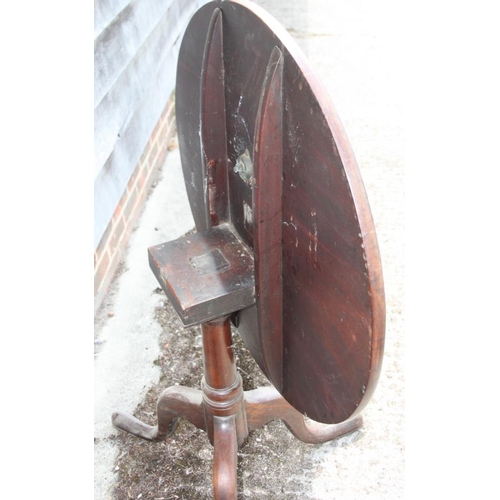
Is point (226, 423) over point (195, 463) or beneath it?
over

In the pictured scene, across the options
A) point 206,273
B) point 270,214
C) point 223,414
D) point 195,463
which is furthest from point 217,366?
point 270,214

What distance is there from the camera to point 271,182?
1149 millimetres

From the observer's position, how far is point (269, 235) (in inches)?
47.7

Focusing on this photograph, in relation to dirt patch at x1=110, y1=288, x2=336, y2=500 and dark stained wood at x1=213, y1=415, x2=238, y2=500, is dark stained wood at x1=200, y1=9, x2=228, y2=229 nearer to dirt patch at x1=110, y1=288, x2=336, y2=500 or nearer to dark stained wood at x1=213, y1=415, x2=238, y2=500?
dark stained wood at x1=213, y1=415, x2=238, y2=500

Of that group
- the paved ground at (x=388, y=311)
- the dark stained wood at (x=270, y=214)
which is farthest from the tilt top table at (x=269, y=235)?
the paved ground at (x=388, y=311)

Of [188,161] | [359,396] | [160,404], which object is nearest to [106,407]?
[160,404]

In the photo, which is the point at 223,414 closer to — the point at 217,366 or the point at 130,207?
the point at 217,366

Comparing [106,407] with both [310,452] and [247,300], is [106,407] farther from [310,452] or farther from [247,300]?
[247,300]

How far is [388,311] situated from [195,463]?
1073 mm

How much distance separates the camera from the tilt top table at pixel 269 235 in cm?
101

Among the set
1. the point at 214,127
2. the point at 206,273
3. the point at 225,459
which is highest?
the point at 214,127

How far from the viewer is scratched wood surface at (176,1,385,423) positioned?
997mm

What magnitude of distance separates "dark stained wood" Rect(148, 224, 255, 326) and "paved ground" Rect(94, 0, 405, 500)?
0.88 m

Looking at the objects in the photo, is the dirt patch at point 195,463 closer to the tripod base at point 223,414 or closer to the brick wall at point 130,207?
the tripod base at point 223,414
